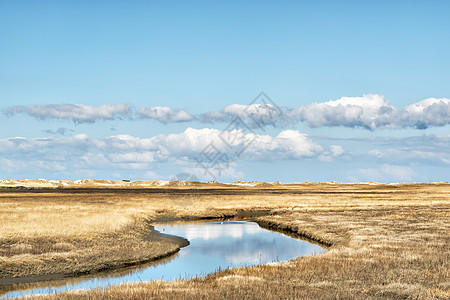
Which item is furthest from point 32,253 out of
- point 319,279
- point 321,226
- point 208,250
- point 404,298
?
point 321,226

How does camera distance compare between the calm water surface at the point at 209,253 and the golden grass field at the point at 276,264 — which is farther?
the calm water surface at the point at 209,253

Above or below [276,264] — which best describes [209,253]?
below

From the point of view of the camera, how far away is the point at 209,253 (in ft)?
109

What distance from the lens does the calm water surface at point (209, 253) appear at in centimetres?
2280

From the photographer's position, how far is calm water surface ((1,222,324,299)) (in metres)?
22.8

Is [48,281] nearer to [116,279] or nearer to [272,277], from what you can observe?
[116,279]

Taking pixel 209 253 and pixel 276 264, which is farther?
pixel 209 253

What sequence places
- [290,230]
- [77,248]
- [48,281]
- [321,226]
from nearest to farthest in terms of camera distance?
1. [48,281]
2. [77,248]
3. [321,226]
4. [290,230]

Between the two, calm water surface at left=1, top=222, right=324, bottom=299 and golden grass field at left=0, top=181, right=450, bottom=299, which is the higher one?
golden grass field at left=0, top=181, right=450, bottom=299

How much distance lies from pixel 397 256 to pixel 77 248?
65.0 feet

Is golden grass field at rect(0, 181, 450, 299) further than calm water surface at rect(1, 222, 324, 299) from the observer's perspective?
No

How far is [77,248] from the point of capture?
95.7 feet

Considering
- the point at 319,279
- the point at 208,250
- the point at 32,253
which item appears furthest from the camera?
the point at 208,250

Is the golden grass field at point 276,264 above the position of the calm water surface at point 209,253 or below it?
above
